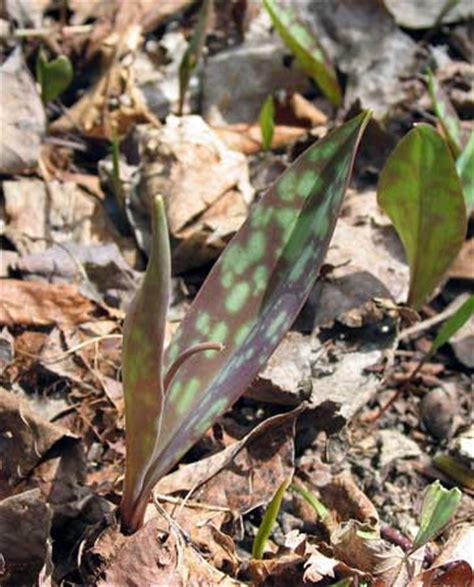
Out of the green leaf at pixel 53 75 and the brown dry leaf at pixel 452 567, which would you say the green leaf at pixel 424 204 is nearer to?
the brown dry leaf at pixel 452 567

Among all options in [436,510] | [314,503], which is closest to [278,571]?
[314,503]

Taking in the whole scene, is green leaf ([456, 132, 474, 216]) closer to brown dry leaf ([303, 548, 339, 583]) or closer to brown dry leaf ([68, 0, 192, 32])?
brown dry leaf ([303, 548, 339, 583])

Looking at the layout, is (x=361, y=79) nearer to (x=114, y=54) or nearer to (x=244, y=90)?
(x=244, y=90)

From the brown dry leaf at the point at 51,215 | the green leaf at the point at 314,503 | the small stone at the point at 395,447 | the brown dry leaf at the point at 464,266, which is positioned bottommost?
the small stone at the point at 395,447

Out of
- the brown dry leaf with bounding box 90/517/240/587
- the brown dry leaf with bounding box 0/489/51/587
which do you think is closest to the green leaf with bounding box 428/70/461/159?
the brown dry leaf with bounding box 90/517/240/587

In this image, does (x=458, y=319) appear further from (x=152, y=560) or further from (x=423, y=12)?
(x=423, y=12)

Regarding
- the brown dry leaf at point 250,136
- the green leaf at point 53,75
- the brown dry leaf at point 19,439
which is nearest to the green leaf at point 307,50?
the brown dry leaf at point 250,136
